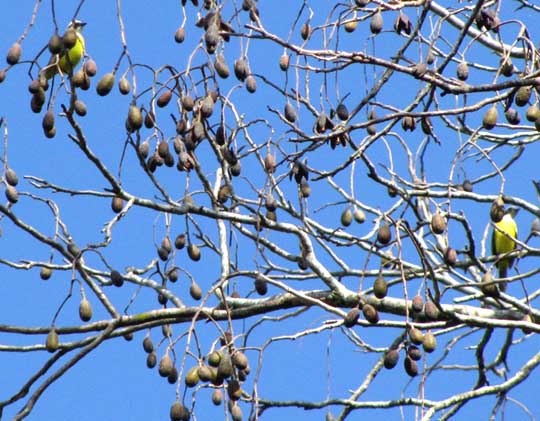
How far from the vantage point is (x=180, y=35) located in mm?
4859

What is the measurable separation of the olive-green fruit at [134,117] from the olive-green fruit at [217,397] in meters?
1.00

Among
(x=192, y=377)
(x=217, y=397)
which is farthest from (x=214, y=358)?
(x=217, y=397)

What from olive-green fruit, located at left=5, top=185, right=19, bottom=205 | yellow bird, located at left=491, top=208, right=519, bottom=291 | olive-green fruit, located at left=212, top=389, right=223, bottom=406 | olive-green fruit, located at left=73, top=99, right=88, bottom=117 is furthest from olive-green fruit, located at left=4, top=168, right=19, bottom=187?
yellow bird, located at left=491, top=208, right=519, bottom=291

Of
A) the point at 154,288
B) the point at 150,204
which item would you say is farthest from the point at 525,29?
the point at 154,288

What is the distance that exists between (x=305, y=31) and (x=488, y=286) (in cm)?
122

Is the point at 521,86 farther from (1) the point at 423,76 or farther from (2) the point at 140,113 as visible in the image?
(2) the point at 140,113

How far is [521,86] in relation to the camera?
4.04 metres

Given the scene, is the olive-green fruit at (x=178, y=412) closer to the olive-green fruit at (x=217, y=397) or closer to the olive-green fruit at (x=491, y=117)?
the olive-green fruit at (x=217, y=397)

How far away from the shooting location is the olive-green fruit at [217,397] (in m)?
4.45

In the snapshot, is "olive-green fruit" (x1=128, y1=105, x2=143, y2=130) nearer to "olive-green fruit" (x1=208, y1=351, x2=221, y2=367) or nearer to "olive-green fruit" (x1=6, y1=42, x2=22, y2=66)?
"olive-green fruit" (x1=6, y1=42, x2=22, y2=66)

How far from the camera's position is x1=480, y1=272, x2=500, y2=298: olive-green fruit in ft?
15.3

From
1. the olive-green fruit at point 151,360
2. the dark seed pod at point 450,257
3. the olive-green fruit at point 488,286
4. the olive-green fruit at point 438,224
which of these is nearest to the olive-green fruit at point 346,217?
the olive-green fruit at point 488,286

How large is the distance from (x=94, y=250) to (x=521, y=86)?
5.59 ft

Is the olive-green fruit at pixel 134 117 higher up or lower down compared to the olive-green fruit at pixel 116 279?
higher up
